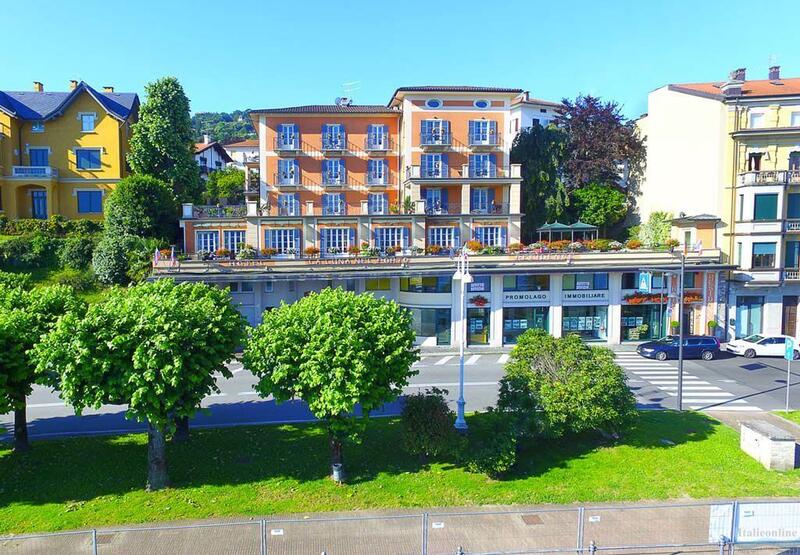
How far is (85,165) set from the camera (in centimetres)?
4859

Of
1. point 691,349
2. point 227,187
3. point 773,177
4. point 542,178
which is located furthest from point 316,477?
point 227,187

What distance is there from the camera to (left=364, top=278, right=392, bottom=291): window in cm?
3897

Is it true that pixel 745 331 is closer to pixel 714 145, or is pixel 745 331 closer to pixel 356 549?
pixel 714 145

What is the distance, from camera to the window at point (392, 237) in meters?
42.8

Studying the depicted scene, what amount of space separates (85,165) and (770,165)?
53.8m

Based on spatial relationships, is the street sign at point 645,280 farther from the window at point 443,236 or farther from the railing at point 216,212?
the railing at point 216,212

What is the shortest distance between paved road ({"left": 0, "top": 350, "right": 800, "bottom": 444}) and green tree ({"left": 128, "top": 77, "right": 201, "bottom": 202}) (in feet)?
70.8

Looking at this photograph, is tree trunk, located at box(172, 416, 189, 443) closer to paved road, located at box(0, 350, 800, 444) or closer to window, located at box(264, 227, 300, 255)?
paved road, located at box(0, 350, 800, 444)

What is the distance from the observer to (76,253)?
4131cm

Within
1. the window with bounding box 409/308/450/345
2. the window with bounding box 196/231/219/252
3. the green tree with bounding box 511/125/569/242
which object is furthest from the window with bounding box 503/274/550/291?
the window with bounding box 196/231/219/252

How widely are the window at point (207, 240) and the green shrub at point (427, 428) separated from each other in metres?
28.4

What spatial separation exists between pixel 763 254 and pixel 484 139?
21.6 m

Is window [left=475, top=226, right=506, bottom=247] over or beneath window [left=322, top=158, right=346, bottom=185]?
beneath

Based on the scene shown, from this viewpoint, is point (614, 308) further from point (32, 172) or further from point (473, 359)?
point (32, 172)
